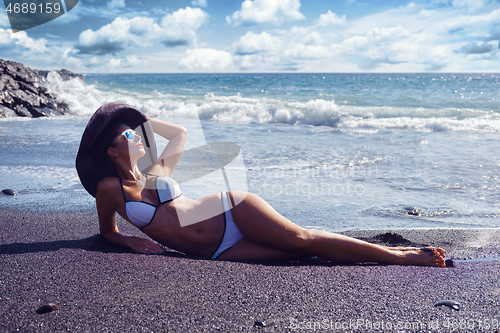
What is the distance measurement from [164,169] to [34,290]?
4.16ft

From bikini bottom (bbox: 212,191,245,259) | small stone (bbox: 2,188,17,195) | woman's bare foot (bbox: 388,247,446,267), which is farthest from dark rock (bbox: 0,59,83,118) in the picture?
woman's bare foot (bbox: 388,247,446,267)

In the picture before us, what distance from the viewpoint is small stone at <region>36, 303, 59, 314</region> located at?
2.03 metres

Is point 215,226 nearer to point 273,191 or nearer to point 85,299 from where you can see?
point 85,299

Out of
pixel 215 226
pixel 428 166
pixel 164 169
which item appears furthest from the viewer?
pixel 428 166

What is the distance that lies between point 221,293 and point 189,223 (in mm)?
630

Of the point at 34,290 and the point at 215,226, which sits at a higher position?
the point at 215,226

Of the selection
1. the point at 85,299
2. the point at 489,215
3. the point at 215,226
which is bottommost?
the point at 489,215

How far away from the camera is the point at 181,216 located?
2.74m

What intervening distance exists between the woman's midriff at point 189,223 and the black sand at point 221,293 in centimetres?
15

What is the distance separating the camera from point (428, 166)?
707cm

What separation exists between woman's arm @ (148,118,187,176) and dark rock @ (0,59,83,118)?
14.6 metres

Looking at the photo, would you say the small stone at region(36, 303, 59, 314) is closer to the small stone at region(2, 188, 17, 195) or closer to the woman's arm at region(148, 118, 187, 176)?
the woman's arm at region(148, 118, 187, 176)

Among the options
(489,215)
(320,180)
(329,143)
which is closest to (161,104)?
(329,143)

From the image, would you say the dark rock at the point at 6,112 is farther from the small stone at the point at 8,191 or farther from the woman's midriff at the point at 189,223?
the woman's midriff at the point at 189,223
